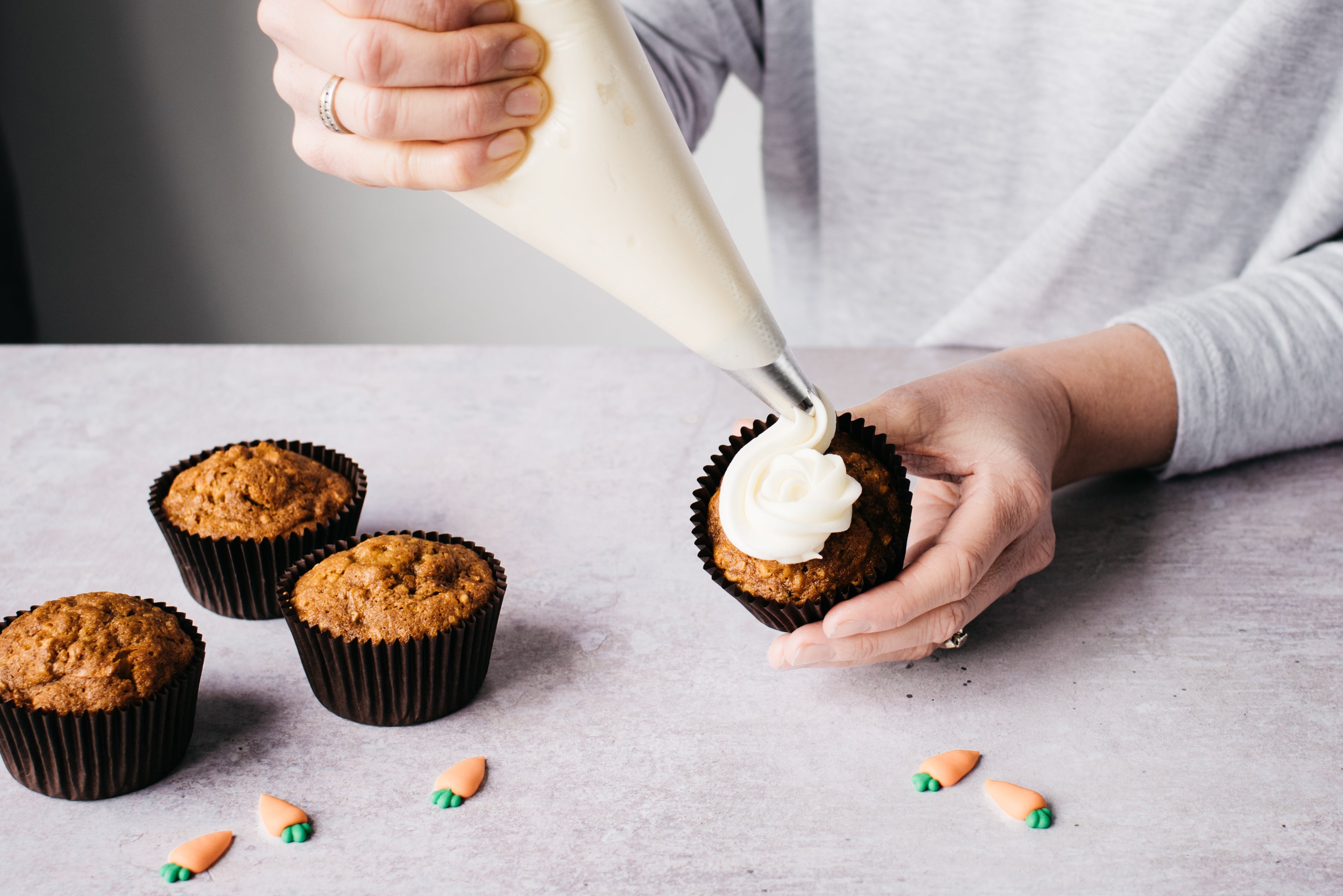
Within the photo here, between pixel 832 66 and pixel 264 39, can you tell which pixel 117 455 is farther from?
pixel 264 39

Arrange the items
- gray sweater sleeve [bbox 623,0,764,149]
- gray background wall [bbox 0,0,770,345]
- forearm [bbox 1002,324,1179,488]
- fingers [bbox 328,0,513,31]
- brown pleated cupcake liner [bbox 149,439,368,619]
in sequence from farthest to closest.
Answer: gray background wall [bbox 0,0,770,345]
gray sweater sleeve [bbox 623,0,764,149]
forearm [bbox 1002,324,1179,488]
brown pleated cupcake liner [bbox 149,439,368,619]
fingers [bbox 328,0,513,31]

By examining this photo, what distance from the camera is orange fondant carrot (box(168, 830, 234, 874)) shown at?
1013mm

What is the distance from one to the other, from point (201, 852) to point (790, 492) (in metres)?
0.71

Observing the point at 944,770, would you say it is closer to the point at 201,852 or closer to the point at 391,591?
the point at 391,591

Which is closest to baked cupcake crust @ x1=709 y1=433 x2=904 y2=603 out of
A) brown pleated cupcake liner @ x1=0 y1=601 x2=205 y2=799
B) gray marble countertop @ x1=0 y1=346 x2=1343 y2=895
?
gray marble countertop @ x1=0 y1=346 x2=1343 y2=895

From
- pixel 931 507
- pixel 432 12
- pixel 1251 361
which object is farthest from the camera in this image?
pixel 1251 361

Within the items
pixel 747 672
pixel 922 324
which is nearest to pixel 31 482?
pixel 747 672

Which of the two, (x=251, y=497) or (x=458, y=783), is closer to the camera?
(x=458, y=783)

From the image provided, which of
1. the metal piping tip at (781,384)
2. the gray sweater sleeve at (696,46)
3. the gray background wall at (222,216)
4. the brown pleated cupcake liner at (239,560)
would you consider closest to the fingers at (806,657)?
the metal piping tip at (781,384)

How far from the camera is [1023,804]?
1080 mm

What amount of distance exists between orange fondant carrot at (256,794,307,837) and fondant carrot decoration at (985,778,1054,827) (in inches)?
28.9

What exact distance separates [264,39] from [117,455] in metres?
2.04

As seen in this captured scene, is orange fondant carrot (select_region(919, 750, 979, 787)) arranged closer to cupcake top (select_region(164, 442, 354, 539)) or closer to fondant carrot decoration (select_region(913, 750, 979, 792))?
fondant carrot decoration (select_region(913, 750, 979, 792))

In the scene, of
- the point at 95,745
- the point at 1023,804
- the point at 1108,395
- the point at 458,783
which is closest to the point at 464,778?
the point at 458,783
